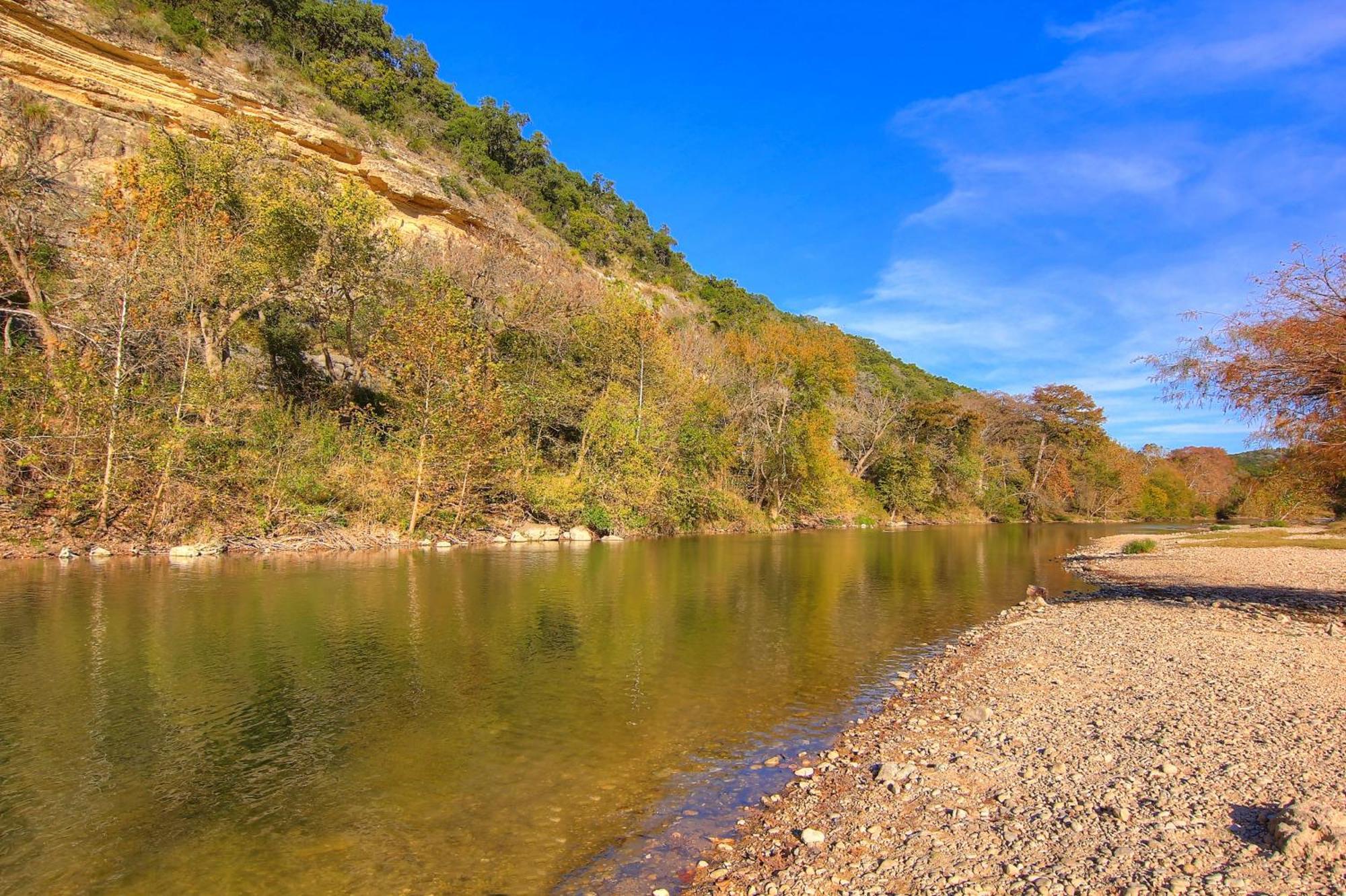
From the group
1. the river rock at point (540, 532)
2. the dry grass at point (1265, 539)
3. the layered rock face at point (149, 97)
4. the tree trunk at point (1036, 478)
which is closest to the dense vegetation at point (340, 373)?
the river rock at point (540, 532)

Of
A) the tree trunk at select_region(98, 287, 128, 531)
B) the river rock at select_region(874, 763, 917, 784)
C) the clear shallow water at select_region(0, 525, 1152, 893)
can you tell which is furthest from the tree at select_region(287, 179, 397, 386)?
the river rock at select_region(874, 763, 917, 784)

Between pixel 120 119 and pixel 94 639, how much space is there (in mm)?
36375

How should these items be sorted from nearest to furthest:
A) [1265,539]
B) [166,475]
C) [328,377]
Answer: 1. [166,475]
2. [328,377]
3. [1265,539]

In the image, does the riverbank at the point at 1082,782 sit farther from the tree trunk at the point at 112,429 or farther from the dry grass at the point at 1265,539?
the dry grass at the point at 1265,539

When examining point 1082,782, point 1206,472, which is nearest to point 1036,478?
point 1206,472

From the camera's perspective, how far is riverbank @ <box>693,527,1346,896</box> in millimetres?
4629

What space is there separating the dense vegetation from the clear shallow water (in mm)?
6392

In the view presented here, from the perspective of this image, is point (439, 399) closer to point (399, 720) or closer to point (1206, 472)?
point (399, 720)

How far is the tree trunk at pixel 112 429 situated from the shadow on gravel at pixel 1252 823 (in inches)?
1117

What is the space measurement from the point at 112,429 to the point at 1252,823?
28620mm

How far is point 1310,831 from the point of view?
177 inches

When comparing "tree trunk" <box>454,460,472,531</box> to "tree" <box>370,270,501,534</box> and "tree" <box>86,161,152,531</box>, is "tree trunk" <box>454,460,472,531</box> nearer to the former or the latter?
"tree" <box>370,270,501,534</box>

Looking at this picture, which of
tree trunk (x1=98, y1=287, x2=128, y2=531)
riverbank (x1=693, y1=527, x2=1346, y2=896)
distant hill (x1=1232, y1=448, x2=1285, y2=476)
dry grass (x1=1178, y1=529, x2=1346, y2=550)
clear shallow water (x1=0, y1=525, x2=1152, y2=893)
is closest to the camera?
riverbank (x1=693, y1=527, x2=1346, y2=896)

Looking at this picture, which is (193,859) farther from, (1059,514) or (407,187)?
(1059,514)
